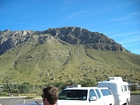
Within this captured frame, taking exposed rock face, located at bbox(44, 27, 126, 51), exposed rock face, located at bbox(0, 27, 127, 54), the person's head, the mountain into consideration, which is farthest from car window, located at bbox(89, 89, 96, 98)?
exposed rock face, located at bbox(44, 27, 126, 51)

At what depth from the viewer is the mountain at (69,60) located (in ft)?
285

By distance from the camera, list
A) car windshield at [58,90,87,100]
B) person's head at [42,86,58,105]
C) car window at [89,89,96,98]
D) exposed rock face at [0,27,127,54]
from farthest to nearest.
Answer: exposed rock face at [0,27,127,54] < car window at [89,89,96,98] < car windshield at [58,90,87,100] < person's head at [42,86,58,105]

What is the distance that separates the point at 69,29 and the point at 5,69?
9282 centimetres

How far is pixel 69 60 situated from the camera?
115 metres

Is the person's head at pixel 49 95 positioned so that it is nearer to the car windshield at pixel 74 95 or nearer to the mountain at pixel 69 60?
the car windshield at pixel 74 95

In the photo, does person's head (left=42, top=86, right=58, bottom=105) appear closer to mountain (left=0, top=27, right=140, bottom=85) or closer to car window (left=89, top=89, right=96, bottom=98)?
car window (left=89, top=89, right=96, bottom=98)

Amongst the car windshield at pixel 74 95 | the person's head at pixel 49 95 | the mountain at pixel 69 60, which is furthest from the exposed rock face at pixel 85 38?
the person's head at pixel 49 95

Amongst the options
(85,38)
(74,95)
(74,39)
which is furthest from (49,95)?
(85,38)

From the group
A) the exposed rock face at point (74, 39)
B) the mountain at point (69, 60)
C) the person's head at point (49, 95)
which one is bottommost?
the person's head at point (49, 95)

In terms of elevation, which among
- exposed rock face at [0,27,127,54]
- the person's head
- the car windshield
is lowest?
the car windshield

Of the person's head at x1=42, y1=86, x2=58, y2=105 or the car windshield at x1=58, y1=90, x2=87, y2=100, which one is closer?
the person's head at x1=42, y1=86, x2=58, y2=105

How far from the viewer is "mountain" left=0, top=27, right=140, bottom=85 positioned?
8688 centimetres

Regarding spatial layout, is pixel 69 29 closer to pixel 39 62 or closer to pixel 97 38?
pixel 97 38

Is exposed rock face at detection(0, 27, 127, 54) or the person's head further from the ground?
exposed rock face at detection(0, 27, 127, 54)
